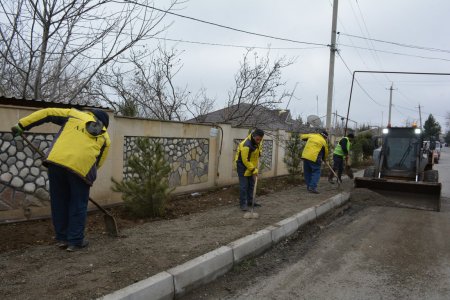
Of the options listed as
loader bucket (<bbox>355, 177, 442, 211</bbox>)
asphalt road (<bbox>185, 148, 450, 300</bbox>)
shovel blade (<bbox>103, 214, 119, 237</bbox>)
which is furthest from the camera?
loader bucket (<bbox>355, 177, 442, 211</bbox>)

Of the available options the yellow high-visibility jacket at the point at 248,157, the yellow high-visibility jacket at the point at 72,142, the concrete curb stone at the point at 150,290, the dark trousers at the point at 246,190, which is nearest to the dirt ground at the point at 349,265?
the concrete curb stone at the point at 150,290

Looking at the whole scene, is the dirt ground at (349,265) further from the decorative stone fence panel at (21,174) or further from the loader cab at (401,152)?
the loader cab at (401,152)

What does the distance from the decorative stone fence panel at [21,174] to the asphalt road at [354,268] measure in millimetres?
3287

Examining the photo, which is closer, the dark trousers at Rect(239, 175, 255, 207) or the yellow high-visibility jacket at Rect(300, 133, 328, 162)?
the dark trousers at Rect(239, 175, 255, 207)

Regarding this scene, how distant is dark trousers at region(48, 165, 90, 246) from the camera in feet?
14.1

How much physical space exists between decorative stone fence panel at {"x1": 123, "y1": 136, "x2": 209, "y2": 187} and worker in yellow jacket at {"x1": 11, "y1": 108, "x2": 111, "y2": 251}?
339 cm

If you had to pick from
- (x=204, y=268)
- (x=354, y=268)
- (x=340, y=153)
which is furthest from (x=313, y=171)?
(x=204, y=268)

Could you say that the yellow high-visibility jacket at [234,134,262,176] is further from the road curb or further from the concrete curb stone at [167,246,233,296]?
the concrete curb stone at [167,246,233,296]

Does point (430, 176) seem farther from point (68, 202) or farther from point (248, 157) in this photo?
point (68, 202)

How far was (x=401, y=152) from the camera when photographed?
11258mm

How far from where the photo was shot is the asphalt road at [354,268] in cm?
399

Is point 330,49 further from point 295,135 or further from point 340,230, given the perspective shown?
point 340,230

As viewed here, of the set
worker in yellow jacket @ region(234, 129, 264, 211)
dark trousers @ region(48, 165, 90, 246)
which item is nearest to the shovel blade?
Result: dark trousers @ region(48, 165, 90, 246)

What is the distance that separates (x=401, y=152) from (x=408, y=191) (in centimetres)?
175
